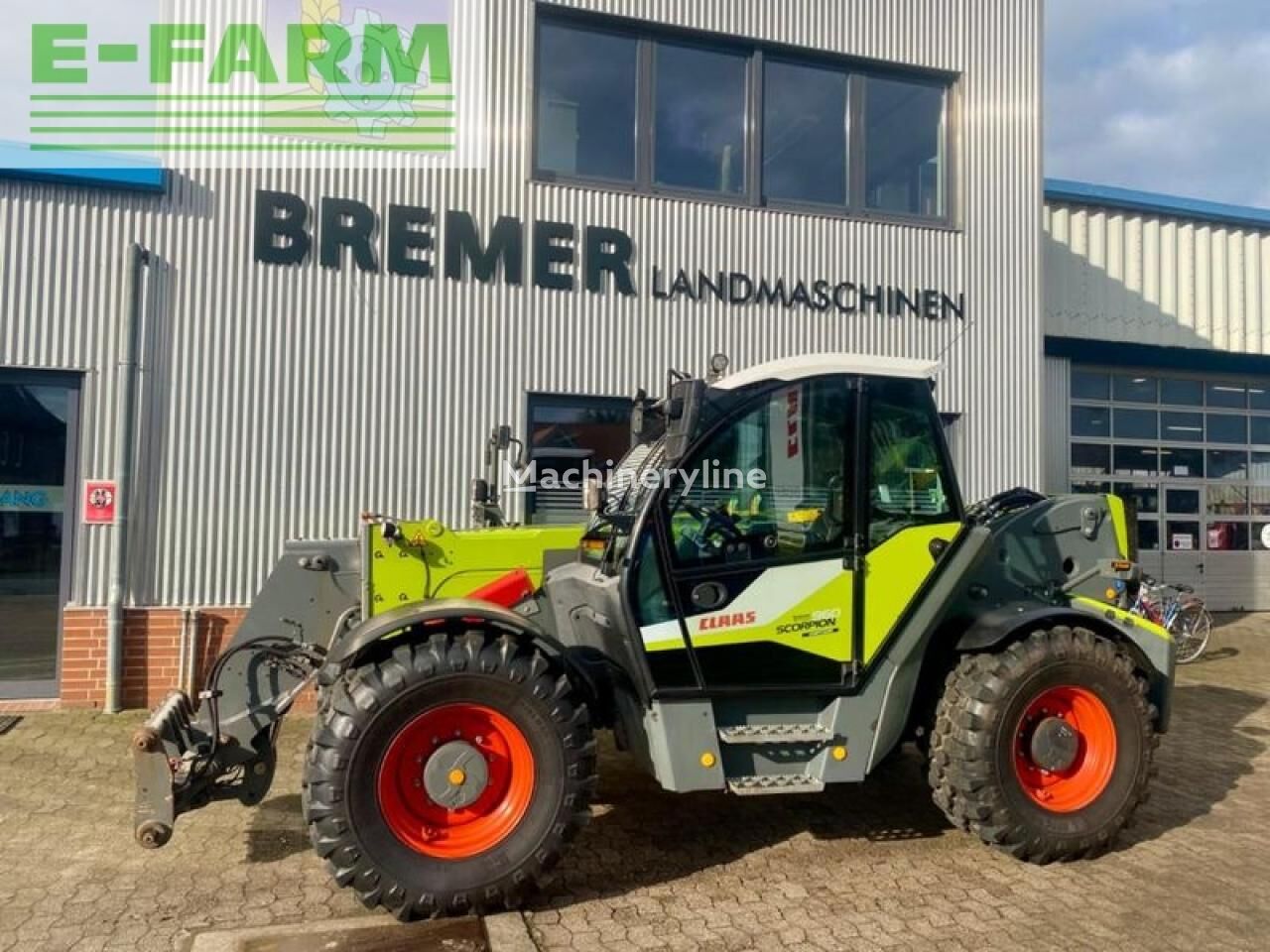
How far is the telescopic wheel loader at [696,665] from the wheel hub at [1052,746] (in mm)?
16

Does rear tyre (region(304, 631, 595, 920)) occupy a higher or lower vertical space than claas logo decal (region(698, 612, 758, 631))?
lower

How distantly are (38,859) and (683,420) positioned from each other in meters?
3.75

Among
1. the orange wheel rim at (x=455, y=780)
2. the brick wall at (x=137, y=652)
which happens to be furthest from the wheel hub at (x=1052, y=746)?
the brick wall at (x=137, y=652)

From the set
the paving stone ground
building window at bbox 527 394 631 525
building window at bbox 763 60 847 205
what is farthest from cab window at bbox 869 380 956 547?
building window at bbox 763 60 847 205

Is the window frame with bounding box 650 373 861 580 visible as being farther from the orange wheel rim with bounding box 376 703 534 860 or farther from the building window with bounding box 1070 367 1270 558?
the building window with bounding box 1070 367 1270 558

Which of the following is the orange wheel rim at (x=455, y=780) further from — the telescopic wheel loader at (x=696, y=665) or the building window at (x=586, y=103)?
the building window at (x=586, y=103)

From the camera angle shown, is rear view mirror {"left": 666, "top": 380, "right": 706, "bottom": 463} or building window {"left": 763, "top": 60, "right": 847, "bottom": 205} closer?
rear view mirror {"left": 666, "top": 380, "right": 706, "bottom": 463}

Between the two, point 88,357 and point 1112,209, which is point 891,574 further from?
point 1112,209

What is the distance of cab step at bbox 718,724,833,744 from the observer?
4.41m

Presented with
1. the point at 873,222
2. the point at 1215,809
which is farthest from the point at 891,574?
the point at 873,222

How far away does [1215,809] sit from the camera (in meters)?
5.56

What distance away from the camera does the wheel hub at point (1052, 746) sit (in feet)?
15.5

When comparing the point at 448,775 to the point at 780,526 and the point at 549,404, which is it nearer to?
the point at 780,526

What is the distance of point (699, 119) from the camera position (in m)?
9.36
